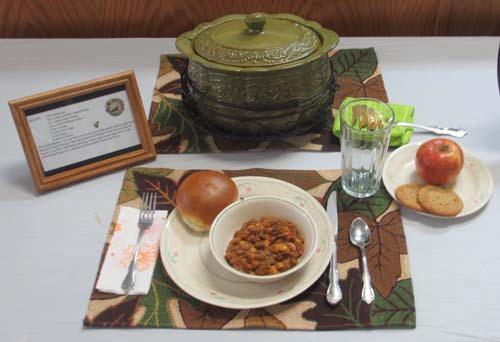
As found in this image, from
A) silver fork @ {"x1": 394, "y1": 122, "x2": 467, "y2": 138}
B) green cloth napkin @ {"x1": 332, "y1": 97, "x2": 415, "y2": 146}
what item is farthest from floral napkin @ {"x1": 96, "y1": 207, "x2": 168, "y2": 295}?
silver fork @ {"x1": 394, "y1": 122, "x2": 467, "y2": 138}

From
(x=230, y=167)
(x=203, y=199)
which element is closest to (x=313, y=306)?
(x=203, y=199)

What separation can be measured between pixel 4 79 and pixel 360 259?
31.1 inches

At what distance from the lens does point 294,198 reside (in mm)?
723

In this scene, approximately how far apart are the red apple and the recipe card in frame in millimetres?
420

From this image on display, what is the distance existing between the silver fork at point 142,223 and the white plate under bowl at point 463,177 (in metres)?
0.34

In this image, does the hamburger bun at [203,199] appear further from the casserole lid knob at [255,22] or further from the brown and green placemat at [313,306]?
the casserole lid knob at [255,22]

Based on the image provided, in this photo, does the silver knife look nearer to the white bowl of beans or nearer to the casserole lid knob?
the white bowl of beans

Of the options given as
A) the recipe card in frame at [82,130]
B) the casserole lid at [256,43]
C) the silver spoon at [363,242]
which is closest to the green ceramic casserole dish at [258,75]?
the casserole lid at [256,43]

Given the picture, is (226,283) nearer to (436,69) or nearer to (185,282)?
(185,282)

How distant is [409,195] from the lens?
728 mm

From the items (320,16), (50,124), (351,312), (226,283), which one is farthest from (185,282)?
(320,16)

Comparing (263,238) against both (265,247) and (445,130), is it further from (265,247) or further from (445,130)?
(445,130)

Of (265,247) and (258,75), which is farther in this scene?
(258,75)

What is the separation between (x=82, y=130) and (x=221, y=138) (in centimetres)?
23
